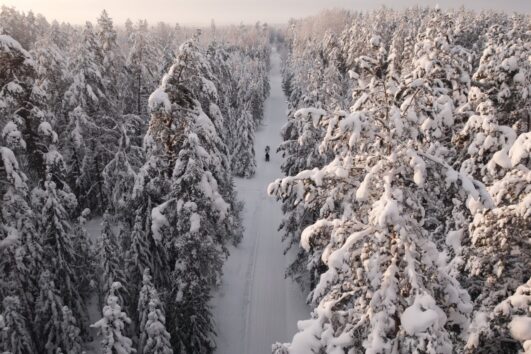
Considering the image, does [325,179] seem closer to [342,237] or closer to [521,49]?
[342,237]

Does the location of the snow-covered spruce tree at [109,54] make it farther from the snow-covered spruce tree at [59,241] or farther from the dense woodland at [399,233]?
the dense woodland at [399,233]

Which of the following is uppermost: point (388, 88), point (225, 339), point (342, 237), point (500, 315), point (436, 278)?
point (388, 88)

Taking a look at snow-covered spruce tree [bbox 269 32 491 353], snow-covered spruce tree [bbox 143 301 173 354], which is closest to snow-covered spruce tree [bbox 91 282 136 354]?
snow-covered spruce tree [bbox 143 301 173 354]

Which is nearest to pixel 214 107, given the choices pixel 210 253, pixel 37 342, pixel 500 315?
pixel 210 253

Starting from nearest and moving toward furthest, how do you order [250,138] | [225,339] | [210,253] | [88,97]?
[210,253] → [225,339] → [88,97] → [250,138]

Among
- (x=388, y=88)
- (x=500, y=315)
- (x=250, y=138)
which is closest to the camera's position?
(x=388, y=88)

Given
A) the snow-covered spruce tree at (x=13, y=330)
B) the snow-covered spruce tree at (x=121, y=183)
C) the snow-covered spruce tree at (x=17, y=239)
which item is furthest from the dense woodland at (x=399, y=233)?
the snow-covered spruce tree at (x=121, y=183)
